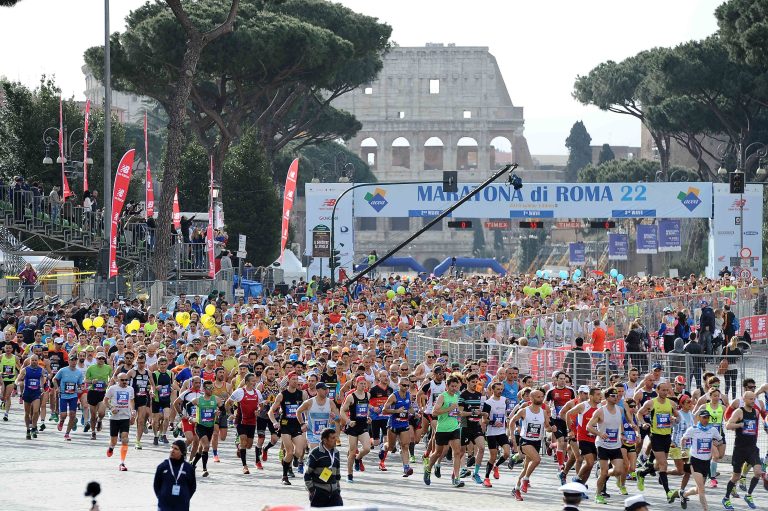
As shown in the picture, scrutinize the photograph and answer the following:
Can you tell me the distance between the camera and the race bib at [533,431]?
1602cm

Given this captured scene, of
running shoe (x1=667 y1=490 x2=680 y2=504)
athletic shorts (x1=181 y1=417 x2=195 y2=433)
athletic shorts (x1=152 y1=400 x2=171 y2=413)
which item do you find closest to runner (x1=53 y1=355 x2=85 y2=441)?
athletic shorts (x1=152 y1=400 x2=171 y2=413)

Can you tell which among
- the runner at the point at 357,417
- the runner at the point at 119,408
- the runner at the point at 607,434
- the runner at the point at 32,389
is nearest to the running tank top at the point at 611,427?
the runner at the point at 607,434

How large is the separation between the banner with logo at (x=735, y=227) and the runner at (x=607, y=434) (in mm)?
34573

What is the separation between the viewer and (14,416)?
80.8ft

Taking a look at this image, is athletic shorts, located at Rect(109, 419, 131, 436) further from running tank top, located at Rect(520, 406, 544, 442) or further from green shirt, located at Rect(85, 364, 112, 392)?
running tank top, located at Rect(520, 406, 544, 442)

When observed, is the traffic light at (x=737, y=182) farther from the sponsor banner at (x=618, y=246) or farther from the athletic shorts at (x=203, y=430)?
the athletic shorts at (x=203, y=430)

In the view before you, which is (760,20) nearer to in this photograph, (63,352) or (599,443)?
(63,352)

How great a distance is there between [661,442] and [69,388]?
31.4 ft

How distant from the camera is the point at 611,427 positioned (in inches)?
613

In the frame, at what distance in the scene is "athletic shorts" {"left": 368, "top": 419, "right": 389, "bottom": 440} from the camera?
18.4m

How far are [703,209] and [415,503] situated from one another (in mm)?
37696

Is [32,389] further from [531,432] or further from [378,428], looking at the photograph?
[531,432]

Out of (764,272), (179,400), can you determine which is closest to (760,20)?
(764,272)

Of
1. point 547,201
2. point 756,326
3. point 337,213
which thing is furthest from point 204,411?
point 547,201
